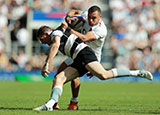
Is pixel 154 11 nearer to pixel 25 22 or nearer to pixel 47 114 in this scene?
pixel 25 22

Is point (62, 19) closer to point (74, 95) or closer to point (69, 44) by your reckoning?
point (74, 95)

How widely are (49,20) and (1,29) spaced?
3078 millimetres

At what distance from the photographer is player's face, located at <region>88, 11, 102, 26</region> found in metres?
9.18

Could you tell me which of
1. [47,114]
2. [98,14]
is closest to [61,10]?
[98,14]

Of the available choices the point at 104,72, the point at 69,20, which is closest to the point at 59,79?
the point at 104,72

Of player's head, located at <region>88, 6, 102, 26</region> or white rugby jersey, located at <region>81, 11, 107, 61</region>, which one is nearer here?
player's head, located at <region>88, 6, 102, 26</region>

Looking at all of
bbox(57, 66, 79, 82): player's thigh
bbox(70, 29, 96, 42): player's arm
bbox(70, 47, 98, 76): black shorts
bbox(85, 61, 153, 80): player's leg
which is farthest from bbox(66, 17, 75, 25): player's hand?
bbox(85, 61, 153, 80): player's leg

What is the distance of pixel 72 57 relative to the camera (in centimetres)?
891

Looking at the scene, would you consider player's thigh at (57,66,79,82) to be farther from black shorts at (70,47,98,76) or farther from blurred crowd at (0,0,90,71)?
blurred crowd at (0,0,90,71)

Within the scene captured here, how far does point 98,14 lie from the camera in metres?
9.22

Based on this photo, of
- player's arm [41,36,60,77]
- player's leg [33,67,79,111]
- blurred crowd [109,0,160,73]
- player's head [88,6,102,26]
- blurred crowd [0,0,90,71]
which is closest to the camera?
player's leg [33,67,79,111]

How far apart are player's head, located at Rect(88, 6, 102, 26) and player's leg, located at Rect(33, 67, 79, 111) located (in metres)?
1.22

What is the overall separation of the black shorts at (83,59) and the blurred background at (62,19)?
1591 cm

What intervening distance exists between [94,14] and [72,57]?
1103mm
